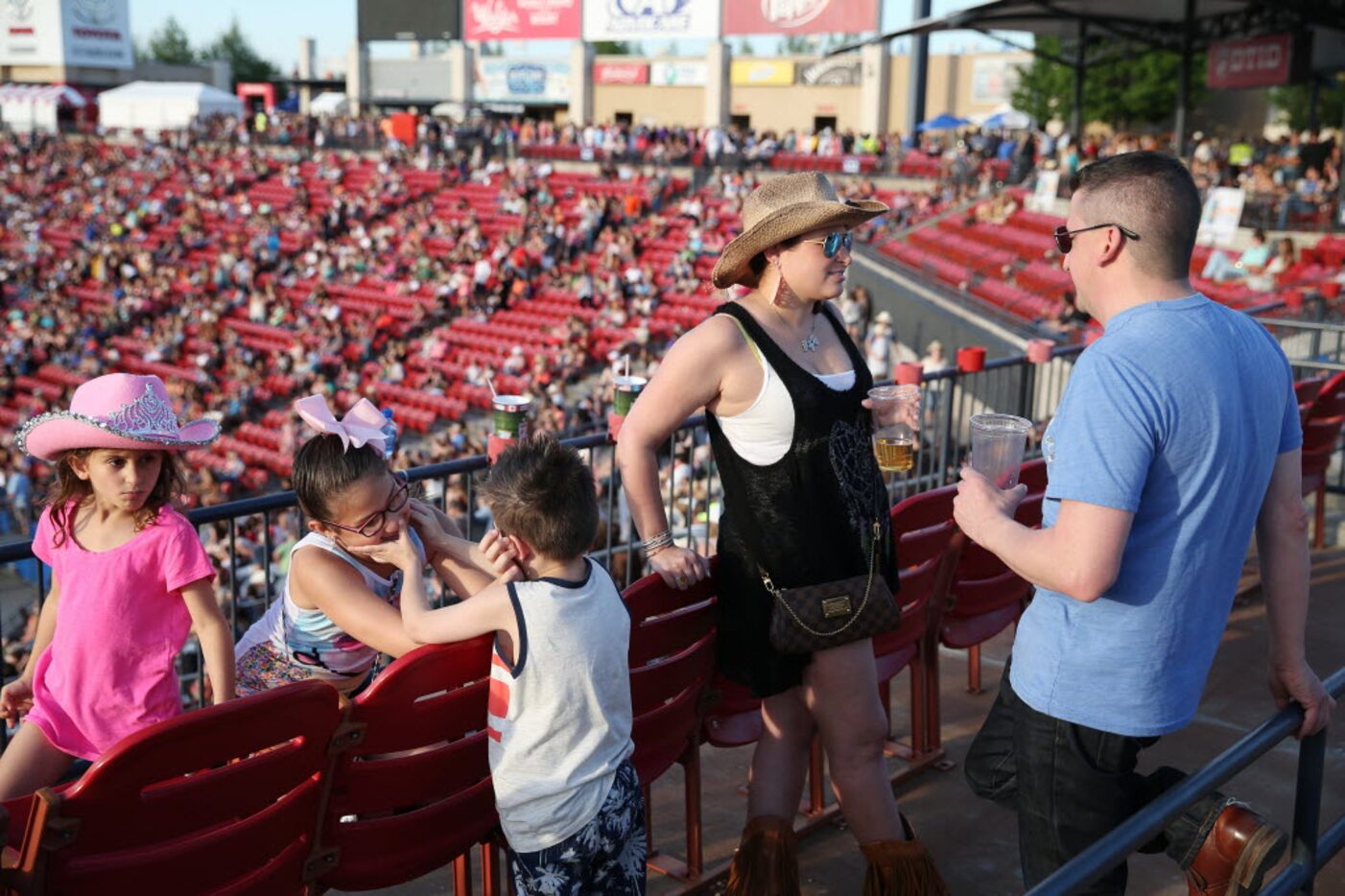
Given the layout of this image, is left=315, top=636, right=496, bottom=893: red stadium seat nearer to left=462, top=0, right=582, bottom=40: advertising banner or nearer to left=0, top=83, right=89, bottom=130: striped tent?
left=462, top=0, right=582, bottom=40: advertising banner

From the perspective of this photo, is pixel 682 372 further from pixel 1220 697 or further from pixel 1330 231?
pixel 1330 231

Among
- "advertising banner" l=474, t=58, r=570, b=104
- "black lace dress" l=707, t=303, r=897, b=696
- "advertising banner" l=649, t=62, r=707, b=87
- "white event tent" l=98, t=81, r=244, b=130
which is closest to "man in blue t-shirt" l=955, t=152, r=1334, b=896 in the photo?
"black lace dress" l=707, t=303, r=897, b=696

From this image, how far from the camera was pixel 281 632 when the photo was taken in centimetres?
279

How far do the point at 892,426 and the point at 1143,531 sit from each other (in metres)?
0.87

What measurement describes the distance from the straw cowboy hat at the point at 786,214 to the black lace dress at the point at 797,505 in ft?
0.46

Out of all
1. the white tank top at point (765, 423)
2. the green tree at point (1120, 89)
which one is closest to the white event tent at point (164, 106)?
the green tree at point (1120, 89)

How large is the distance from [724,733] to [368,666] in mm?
984

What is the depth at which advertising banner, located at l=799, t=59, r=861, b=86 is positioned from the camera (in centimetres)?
4816

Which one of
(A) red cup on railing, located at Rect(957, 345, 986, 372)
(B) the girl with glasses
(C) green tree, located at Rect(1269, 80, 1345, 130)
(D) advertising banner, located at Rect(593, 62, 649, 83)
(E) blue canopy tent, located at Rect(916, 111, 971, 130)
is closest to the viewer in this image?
(B) the girl with glasses

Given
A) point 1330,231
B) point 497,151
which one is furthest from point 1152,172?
point 497,151

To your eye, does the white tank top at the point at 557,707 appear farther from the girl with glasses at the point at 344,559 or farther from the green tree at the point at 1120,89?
the green tree at the point at 1120,89

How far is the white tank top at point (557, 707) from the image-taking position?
2.35 metres

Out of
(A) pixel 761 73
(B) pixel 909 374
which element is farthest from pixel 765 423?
(A) pixel 761 73

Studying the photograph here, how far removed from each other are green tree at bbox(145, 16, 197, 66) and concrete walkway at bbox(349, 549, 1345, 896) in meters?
97.7
